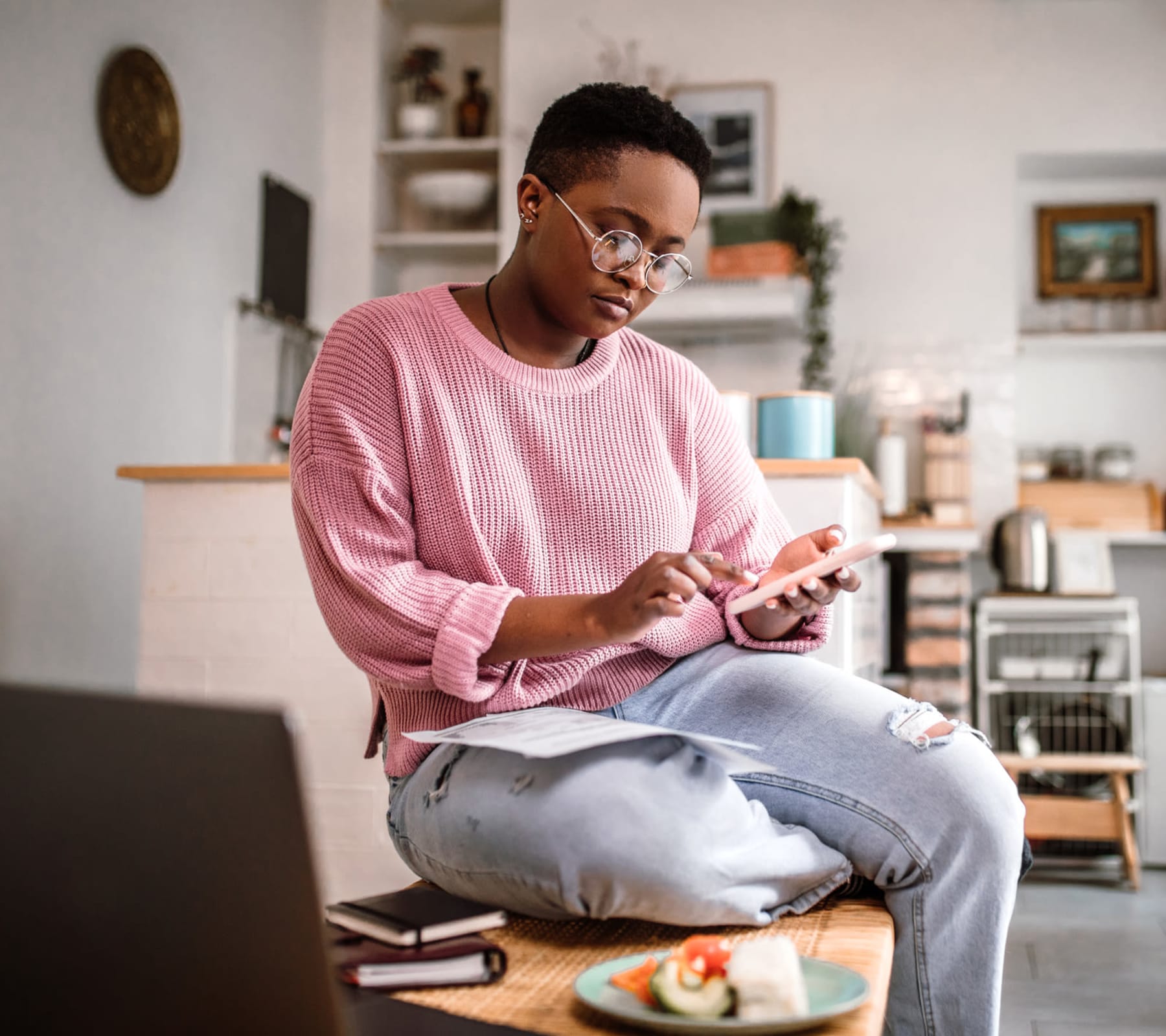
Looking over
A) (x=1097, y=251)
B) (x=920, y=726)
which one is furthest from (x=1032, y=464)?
(x=920, y=726)

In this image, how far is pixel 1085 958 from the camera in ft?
8.08

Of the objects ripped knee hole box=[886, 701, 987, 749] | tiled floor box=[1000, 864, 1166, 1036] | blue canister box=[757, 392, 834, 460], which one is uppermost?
blue canister box=[757, 392, 834, 460]

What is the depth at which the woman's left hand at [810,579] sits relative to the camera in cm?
117

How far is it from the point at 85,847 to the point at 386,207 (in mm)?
4350

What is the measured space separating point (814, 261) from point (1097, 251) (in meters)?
1.07

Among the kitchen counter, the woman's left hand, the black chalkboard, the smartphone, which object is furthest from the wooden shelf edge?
the black chalkboard

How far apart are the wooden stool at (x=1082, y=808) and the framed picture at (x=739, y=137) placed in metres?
2.12

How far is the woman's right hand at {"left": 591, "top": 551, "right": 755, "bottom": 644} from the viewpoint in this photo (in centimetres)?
98

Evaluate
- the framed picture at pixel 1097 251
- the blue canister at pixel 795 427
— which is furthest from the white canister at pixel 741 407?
the framed picture at pixel 1097 251

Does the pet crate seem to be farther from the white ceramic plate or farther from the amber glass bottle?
the white ceramic plate

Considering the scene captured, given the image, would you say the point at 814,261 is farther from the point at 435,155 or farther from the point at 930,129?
the point at 435,155

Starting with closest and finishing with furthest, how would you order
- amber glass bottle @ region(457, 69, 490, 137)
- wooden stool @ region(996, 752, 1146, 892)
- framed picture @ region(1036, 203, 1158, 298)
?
1. wooden stool @ region(996, 752, 1146, 892)
2. framed picture @ region(1036, 203, 1158, 298)
3. amber glass bottle @ region(457, 69, 490, 137)

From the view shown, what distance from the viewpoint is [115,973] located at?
0.44 meters

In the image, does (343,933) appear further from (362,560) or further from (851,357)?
(851,357)
